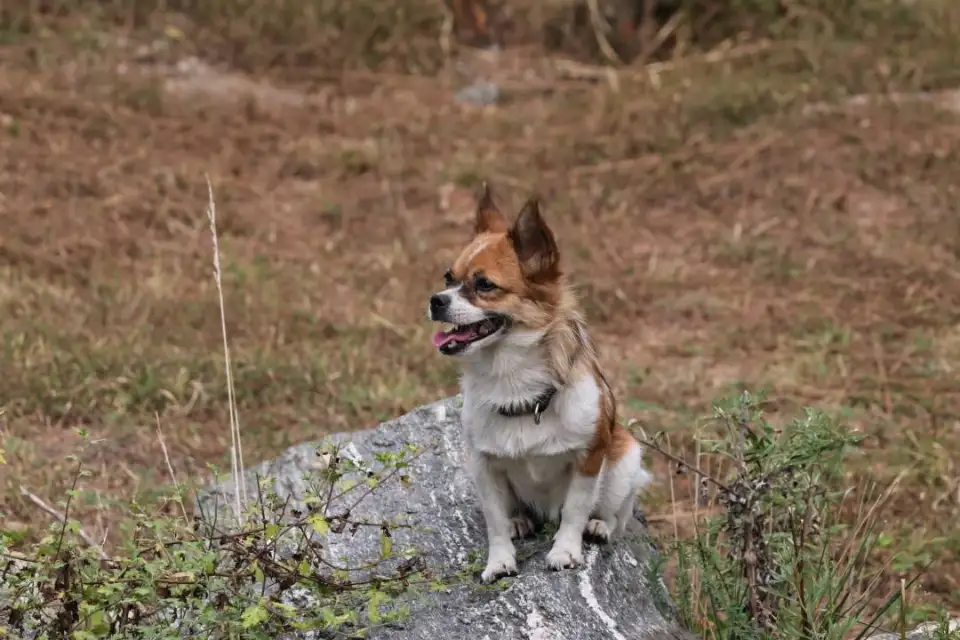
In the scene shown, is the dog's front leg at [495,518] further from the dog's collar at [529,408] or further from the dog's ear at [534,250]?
the dog's ear at [534,250]

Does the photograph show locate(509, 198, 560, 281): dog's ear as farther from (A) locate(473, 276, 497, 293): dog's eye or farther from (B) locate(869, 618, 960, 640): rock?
(B) locate(869, 618, 960, 640): rock

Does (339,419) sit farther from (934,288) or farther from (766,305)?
(934,288)

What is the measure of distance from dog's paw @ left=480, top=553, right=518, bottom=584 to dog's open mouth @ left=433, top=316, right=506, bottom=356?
0.64 metres

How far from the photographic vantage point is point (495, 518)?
12.7 ft

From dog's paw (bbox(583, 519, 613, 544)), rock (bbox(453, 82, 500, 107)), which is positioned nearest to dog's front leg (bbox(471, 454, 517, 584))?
dog's paw (bbox(583, 519, 613, 544))

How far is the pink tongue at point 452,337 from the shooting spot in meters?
3.81

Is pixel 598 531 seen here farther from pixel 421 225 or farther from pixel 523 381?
pixel 421 225

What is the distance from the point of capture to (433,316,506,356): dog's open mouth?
150 inches

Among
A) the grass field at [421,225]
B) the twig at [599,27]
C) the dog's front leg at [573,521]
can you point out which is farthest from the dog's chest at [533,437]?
the twig at [599,27]

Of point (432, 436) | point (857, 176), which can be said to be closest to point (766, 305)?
point (857, 176)

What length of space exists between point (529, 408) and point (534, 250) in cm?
48

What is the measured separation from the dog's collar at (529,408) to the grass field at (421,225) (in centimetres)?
203

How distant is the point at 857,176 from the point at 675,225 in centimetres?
149

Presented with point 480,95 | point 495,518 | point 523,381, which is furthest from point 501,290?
point 480,95
